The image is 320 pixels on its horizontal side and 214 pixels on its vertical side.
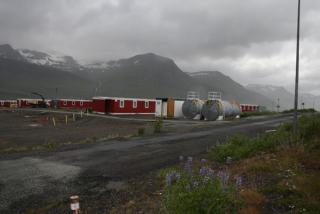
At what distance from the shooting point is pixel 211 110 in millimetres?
36750

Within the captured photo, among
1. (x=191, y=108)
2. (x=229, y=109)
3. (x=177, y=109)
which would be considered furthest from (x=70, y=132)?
(x=229, y=109)

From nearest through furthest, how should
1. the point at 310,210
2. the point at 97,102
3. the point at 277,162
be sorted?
the point at 310,210, the point at 277,162, the point at 97,102

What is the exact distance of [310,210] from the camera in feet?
16.3

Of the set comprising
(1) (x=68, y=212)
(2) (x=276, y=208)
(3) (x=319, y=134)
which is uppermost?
(3) (x=319, y=134)

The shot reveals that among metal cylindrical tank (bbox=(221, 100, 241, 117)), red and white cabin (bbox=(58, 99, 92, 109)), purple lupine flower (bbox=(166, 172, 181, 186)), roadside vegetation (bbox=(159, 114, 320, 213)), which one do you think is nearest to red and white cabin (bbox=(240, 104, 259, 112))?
metal cylindrical tank (bbox=(221, 100, 241, 117))

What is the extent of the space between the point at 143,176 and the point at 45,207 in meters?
3.23

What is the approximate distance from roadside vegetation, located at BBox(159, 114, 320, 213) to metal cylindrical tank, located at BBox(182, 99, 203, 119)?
1052 inches

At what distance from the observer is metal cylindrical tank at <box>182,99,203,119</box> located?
129ft

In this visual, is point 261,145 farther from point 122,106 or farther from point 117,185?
point 122,106

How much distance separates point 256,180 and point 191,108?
32.6 m

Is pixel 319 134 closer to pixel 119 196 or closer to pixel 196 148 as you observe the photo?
pixel 196 148

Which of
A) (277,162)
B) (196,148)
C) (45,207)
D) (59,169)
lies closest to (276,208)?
(277,162)

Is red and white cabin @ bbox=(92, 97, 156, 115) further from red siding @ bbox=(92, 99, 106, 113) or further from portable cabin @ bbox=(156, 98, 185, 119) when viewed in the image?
portable cabin @ bbox=(156, 98, 185, 119)

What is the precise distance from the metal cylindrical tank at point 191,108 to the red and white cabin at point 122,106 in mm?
9170
